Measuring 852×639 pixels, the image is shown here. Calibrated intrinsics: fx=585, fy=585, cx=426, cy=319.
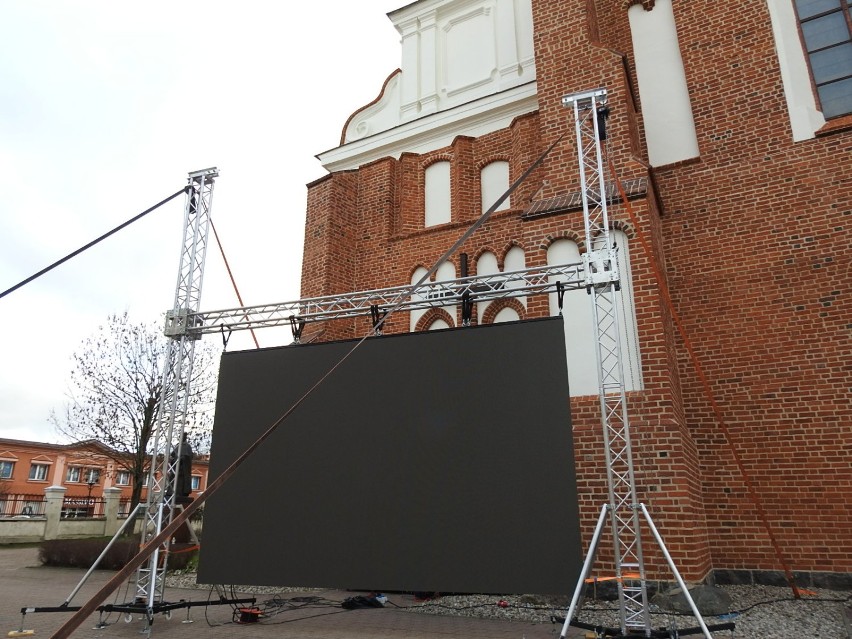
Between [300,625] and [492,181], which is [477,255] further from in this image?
[300,625]

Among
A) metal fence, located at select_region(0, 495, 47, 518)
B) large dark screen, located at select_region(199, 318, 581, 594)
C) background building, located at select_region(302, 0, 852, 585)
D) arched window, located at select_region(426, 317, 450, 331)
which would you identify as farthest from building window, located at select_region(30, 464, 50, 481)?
large dark screen, located at select_region(199, 318, 581, 594)

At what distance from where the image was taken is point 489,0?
35.1 feet

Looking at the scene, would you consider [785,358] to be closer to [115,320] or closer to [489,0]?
[489,0]

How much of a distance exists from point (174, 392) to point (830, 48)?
9.45 m

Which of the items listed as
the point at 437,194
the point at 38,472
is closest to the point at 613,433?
the point at 437,194

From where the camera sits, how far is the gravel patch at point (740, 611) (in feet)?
16.3

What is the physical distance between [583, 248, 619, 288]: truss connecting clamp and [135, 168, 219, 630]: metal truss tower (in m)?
4.42

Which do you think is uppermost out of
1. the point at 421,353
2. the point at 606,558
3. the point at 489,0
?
the point at 489,0

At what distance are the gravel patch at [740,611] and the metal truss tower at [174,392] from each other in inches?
113

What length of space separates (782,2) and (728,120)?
1949 mm

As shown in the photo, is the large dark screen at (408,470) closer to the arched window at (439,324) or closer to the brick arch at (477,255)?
the arched window at (439,324)

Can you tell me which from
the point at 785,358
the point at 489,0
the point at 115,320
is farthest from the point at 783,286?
the point at 115,320

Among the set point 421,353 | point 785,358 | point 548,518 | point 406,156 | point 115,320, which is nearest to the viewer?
point 548,518

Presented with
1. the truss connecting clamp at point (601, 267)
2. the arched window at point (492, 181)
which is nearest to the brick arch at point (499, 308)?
the arched window at point (492, 181)
